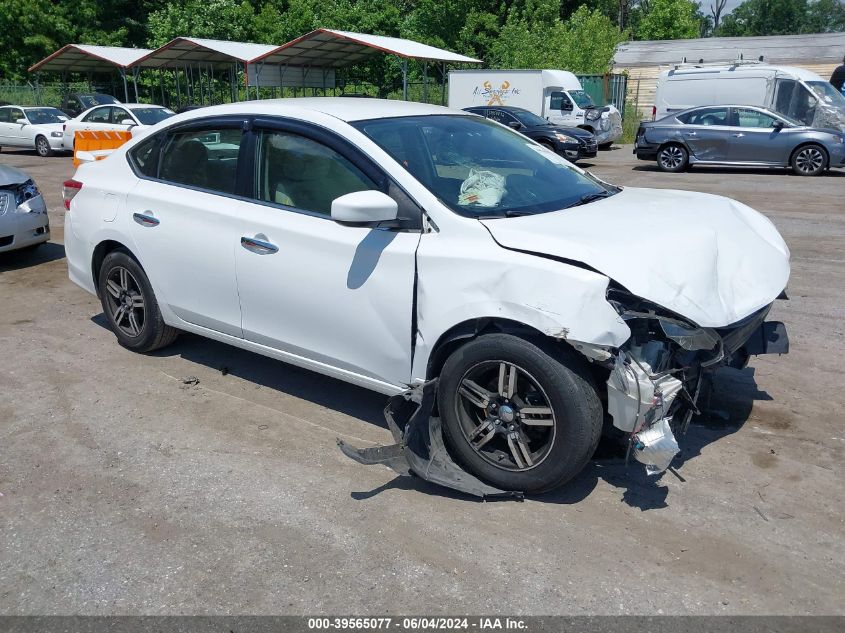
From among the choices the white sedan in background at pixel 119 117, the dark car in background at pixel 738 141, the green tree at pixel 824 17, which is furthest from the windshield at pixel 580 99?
the green tree at pixel 824 17

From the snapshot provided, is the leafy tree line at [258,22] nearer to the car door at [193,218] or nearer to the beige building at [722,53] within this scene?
the beige building at [722,53]

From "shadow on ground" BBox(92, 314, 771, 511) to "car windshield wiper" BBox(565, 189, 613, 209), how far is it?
51.8 inches

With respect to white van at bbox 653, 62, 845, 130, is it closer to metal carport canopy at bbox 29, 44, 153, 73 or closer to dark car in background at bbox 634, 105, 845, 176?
dark car in background at bbox 634, 105, 845, 176

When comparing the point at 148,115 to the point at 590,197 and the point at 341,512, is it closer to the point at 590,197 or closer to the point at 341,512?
the point at 590,197

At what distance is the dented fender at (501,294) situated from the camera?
3.32 m

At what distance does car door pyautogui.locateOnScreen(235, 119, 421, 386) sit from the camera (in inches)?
155

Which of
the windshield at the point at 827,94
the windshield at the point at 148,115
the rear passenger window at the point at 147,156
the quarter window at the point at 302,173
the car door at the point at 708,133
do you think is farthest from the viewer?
the windshield at the point at 827,94

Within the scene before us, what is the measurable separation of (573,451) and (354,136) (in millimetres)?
1998

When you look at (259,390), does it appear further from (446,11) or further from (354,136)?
(446,11)

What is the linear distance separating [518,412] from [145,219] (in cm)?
292

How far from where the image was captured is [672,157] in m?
18.4

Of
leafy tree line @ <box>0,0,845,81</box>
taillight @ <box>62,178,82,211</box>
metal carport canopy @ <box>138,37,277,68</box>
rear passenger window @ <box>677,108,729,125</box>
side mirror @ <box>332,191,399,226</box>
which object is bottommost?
rear passenger window @ <box>677,108,729,125</box>

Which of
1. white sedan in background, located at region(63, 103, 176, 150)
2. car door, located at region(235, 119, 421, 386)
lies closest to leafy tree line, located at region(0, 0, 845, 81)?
white sedan in background, located at region(63, 103, 176, 150)

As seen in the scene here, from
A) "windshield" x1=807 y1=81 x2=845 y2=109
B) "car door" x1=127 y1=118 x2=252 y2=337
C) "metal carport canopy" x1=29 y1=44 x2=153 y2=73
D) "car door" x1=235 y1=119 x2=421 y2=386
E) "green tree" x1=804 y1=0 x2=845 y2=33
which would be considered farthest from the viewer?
"green tree" x1=804 y1=0 x2=845 y2=33
